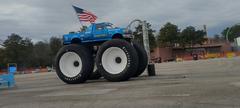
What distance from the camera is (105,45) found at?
59.4 ft

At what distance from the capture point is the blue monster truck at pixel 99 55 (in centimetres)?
1780

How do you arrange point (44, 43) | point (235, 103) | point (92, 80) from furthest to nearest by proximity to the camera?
point (44, 43), point (92, 80), point (235, 103)

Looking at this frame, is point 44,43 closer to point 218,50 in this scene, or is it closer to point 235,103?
point 218,50

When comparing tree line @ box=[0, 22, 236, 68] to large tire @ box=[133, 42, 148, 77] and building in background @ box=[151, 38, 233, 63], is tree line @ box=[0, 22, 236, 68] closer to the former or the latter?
building in background @ box=[151, 38, 233, 63]

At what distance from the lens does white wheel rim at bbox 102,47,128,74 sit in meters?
18.0

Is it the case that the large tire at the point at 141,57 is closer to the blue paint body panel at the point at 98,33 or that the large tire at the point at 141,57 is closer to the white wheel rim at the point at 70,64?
the blue paint body panel at the point at 98,33

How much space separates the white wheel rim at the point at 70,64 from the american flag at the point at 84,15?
247cm

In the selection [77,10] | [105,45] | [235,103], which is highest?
[77,10]

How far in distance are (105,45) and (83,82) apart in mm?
2271

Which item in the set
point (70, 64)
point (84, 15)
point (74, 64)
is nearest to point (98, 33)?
point (74, 64)

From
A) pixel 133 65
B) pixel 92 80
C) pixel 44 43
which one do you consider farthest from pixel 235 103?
pixel 44 43

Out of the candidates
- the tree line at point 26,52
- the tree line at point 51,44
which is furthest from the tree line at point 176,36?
the tree line at point 26,52

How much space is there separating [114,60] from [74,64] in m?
2.22

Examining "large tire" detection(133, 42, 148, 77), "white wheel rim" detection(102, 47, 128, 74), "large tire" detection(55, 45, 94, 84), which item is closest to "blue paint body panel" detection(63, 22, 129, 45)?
"large tire" detection(55, 45, 94, 84)
